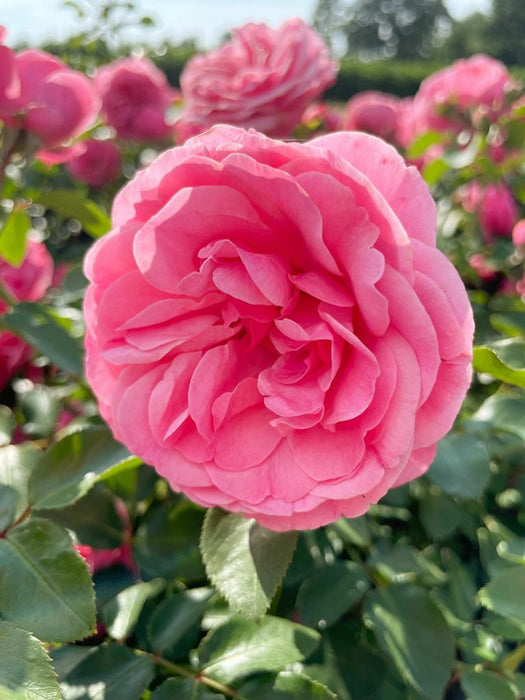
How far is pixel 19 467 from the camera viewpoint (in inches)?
20.4

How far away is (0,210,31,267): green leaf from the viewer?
0.74 meters

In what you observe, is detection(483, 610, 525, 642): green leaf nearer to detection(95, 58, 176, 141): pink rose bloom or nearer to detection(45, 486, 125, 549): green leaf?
detection(45, 486, 125, 549): green leaf

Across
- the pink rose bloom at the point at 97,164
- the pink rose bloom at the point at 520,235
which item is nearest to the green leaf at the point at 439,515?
the pink rose bloom at the point at 520,235

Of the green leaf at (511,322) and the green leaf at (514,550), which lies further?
the green leaf at (511,322)

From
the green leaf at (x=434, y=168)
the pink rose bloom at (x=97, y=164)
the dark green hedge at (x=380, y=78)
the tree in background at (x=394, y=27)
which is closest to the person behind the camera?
the green leaf at (x=434, y=168)

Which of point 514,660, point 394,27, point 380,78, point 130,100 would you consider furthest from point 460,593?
point 394,27

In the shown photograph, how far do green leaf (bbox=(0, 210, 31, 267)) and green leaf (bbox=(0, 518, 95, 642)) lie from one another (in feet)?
1.28

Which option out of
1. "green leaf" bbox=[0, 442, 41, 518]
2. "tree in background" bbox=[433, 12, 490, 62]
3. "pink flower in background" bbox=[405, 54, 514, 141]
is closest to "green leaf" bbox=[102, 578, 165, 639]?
"green leaf" bbox=[0, 442, 41, 518]

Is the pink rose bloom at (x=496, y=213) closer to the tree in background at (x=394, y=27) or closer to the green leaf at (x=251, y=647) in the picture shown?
the green leaf at (x=251, y=647)

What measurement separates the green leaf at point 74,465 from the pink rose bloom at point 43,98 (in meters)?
0.32

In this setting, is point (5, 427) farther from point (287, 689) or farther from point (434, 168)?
point (434, 168)

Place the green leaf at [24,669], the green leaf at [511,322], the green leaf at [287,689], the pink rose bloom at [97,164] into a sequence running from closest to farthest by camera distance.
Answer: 1. the green leaf at [24,669]
2. the green leaf at [287,689]
3. the green leaf at [511,322]
4. the pink rose bloom at [97,164]

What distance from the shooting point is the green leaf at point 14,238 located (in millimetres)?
738

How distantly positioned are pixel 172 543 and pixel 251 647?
13 centimetres
